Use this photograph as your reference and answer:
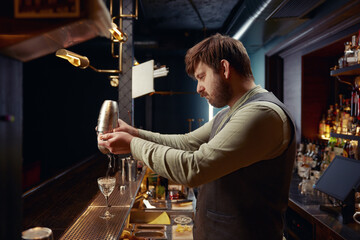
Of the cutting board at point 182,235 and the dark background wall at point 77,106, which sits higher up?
the dark background wall at point 77,106

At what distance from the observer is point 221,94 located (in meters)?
1.43

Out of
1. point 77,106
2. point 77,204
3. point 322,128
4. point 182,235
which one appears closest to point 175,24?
point 322,128

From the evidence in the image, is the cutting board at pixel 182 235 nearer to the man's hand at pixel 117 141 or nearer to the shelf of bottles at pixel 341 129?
the man's hand at pixel 117 141

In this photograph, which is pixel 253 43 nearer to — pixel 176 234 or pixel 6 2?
pixel 176 234

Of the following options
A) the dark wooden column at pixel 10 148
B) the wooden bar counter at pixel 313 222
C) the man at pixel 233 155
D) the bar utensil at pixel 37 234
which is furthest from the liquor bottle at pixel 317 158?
the dark wooden column at pixel 10 148

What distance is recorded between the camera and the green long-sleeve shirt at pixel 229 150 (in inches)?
42.0

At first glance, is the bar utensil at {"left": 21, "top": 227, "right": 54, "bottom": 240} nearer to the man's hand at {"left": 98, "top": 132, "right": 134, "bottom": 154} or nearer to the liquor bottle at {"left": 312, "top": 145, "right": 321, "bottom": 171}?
the man's hand at {"left": 98, "top": 132, "right": 134, "bottom": 154}

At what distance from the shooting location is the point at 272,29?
3.86 m

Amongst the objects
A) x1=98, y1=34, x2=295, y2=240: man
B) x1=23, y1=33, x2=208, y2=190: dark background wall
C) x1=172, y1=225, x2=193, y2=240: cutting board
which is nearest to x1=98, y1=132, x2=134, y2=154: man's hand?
x1=98, y1=34, x2=295, y2=240: man

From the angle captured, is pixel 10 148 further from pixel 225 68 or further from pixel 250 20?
pixel 250 20

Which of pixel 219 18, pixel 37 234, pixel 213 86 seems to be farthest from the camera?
pixel 219 18

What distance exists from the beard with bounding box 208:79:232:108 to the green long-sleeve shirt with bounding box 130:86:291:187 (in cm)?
28

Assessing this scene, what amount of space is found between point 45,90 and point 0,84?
6611 millimetres

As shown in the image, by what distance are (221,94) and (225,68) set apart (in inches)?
5.5
